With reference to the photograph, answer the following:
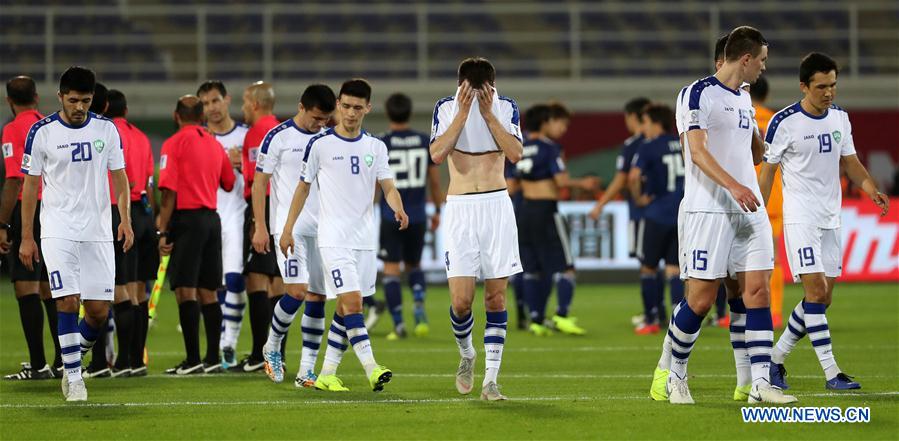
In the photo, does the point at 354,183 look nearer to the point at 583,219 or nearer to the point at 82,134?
the point at 82,134

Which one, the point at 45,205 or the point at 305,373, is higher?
the point at 45,205

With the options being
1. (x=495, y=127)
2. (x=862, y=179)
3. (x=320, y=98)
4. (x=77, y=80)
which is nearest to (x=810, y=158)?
(x=862, y=179)

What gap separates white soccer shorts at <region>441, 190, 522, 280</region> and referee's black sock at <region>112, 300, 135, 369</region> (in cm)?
287

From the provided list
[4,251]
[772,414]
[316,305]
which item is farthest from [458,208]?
Answer: [4,251]

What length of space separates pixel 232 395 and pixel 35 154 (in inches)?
78.8

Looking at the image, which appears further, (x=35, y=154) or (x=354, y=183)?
(x=354, y=183)

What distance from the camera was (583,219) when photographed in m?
21.0

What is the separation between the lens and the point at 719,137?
292 inches

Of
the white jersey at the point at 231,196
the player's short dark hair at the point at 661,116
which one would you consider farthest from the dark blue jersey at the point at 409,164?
the white jersey at the point at 231,196

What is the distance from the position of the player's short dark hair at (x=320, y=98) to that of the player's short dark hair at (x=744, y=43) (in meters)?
2.95

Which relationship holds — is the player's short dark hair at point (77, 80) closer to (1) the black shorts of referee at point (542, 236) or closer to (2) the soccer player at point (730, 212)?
(2) the soccer player at point (730, 212)

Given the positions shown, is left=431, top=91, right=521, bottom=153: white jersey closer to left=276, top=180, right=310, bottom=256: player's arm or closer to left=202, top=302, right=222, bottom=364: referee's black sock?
left=276, top=180, right=310, bottom=256: player's arm

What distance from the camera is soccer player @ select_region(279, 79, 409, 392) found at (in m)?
8.46

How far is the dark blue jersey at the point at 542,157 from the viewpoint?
44.2ft
